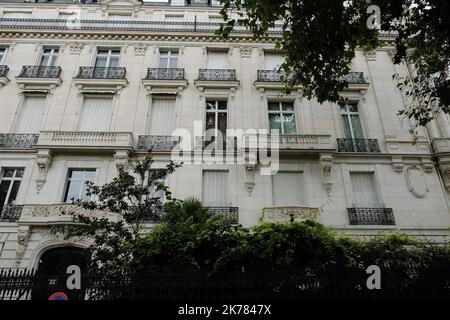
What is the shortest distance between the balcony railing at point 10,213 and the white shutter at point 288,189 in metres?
10.6

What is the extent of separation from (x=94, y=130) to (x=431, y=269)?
1390cm

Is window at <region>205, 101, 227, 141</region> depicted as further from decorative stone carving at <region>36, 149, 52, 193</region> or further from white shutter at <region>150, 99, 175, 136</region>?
decorative stone carving at <region>36, 149, 52, 193</region>

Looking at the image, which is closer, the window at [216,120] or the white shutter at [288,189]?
the white shutter at [288,189]

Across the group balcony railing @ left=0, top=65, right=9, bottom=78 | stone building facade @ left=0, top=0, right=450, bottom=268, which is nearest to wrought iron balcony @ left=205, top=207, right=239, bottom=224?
stone building facade @ left=0, top=0, right=450, bottom=268

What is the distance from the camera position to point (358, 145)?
14211mm

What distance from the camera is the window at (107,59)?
16.6 metres

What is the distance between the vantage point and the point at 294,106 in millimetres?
15422

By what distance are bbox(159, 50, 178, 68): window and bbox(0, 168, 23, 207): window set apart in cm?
866

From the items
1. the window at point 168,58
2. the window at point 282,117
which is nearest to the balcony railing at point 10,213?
the window at point 168,58

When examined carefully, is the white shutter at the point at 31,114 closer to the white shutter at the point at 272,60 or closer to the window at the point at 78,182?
the window at the point at 78,182

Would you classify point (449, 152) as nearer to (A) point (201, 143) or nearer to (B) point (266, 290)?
(A) point (201, 143)

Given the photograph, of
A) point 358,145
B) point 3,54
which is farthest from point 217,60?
point 3,54

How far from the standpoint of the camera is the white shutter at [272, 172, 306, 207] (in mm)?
13141

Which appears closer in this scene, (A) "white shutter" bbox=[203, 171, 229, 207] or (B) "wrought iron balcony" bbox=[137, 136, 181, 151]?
(A) "white shutter" bbox=[203, 171, 229, 207]
